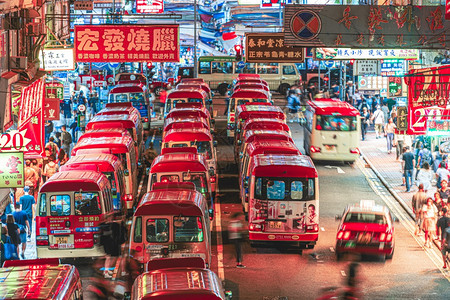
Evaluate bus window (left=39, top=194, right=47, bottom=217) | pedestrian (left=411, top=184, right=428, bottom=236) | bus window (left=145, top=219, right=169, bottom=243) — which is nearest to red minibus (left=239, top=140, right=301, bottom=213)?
pedestrian (left=411, top=184, right=428, bottom=236)

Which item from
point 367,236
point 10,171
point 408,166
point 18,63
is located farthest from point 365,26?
point 18,63

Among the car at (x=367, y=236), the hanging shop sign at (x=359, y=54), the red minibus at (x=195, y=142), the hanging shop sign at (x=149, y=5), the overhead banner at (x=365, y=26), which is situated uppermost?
the hanging shop sign at (x=149, y=5)

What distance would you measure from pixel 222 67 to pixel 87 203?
119ft

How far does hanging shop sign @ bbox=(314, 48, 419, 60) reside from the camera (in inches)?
1128

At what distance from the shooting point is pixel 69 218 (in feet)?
62.2

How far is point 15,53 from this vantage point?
952 inches

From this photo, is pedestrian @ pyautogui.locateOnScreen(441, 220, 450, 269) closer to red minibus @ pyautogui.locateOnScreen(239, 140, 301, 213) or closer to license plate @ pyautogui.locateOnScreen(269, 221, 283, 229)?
license plate @ pyautogui.locateOnScreen(269, 221, 283, 229)

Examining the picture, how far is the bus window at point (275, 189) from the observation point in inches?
791

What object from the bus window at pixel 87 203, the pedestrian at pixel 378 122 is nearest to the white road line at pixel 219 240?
the bus window at pixel 87 203

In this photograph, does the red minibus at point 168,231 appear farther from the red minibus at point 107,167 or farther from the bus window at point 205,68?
the bus window at point 205,68

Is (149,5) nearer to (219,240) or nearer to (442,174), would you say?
(442,174)

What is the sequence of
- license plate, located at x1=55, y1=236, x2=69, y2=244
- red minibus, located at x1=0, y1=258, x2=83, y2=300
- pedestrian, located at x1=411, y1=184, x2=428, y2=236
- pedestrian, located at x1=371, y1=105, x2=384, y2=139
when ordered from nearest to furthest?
1. red minibus, located at x1=0, y1=258, x2=83, y2=300
2. license plate, located at x1=55, y1=236, x2=69, y2=244
3. pedestrian, located at x1=411, y1=184, x2=428, y2=236
4. pedestrian, located at x1=371, y1=105, x2=384, y2=139

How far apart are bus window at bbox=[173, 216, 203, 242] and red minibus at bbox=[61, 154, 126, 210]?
4.65m

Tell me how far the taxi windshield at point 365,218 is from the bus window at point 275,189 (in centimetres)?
200
